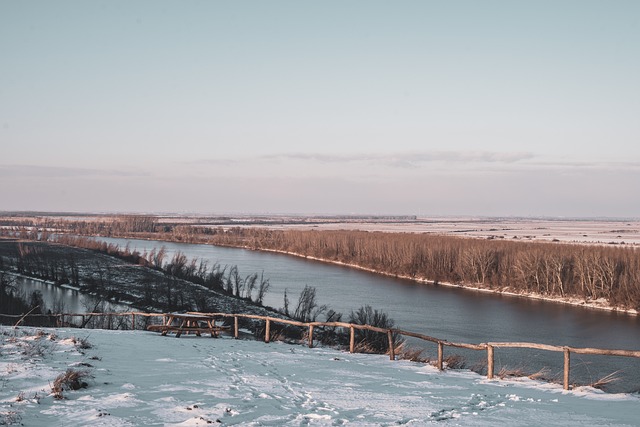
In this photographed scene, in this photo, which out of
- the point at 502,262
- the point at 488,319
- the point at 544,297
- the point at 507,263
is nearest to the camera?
the point at 488,319

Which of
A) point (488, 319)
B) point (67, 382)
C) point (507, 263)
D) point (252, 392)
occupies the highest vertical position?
point (67, 382)

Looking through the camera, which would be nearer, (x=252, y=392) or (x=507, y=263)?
(x=252, y=392)

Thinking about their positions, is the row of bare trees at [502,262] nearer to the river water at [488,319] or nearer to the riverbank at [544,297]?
the riverbank at [544,297]

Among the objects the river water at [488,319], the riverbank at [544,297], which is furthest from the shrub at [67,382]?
the riverbank at [544,297]

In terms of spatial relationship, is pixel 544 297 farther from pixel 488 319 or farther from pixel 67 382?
pixel 67 382

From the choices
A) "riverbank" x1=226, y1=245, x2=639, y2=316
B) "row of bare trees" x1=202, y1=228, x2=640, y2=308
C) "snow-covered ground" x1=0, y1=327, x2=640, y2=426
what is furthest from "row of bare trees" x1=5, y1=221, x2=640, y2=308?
"snow-covered ground" x1=0, y1=327, x2=640, y2=426

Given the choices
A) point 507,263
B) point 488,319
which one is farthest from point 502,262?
point 488,319

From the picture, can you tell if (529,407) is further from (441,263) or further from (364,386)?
(441,263)

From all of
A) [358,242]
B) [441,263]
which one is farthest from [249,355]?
[358,242]
